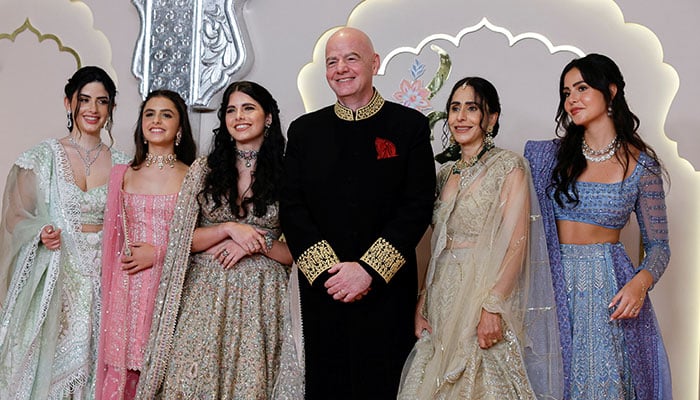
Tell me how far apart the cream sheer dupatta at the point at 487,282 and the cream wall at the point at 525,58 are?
924 millimetres

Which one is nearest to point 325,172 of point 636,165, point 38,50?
point 636,165

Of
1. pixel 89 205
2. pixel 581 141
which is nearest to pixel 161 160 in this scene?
pixel 89 205

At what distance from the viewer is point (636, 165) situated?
2867 millimetres

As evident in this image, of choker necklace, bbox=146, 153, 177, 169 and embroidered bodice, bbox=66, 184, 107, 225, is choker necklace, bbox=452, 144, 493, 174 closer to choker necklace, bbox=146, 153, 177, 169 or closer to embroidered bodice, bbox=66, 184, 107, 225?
choker necklace, bbox=146, 153, 177, 169

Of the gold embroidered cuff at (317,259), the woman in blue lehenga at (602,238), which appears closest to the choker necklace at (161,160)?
the gold embroidered cuff at (317,259)

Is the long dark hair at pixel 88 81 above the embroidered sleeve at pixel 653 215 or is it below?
above

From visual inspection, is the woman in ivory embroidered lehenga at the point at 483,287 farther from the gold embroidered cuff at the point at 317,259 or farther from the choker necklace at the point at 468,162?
the gold embroidered cuff at the point at 317,259

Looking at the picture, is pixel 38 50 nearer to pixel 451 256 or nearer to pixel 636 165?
pixel 451 256

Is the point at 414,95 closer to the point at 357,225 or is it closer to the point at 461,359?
the point at 357,225

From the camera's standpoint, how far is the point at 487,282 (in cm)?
273

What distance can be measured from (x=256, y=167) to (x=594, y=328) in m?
1.36

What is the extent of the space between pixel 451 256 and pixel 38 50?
2.87 metres

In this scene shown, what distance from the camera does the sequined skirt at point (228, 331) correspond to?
113 inches

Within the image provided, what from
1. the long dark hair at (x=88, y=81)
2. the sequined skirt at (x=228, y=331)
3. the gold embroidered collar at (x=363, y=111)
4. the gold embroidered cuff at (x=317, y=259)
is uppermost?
the long dark hair at (x=88, y=81)
